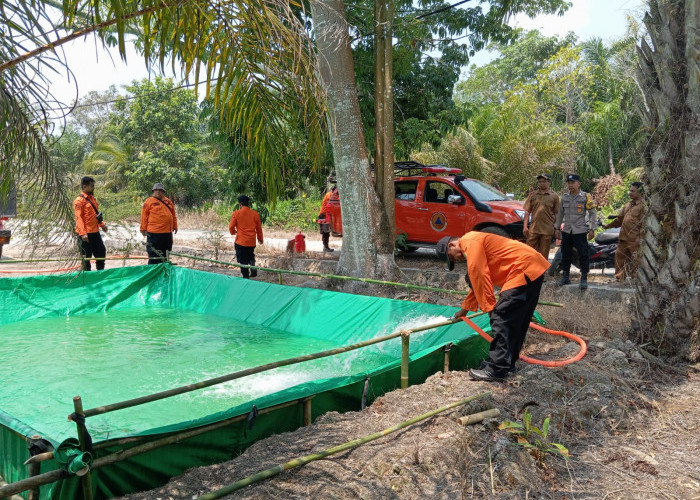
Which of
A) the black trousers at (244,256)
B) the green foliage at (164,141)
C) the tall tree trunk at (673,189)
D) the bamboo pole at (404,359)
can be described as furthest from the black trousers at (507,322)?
the green foliage at (164,141)

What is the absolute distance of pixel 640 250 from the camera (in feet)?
18.2

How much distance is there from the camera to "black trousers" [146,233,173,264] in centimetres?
968

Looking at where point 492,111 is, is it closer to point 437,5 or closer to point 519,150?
point 519,150

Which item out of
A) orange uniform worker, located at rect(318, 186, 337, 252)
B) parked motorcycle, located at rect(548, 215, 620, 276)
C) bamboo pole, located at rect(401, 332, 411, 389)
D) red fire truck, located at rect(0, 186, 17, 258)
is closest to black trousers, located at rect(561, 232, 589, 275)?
parked motorcycle, located at rect(548, 215, 620, 276)

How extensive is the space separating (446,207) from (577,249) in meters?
3.21

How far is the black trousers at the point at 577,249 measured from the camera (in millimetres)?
7945

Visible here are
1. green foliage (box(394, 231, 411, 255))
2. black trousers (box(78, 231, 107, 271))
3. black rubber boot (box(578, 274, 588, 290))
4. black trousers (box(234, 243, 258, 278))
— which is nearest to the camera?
black rubber boot (box(578, 274, 588, 290))

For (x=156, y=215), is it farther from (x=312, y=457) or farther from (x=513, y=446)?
(x=513, y=446)

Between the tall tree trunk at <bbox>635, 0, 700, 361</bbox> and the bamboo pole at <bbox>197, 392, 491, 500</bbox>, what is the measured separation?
2.51 meters

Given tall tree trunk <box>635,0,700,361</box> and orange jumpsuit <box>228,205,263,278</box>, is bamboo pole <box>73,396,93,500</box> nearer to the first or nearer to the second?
tall tree trunk <box>635,0,700,361</box>

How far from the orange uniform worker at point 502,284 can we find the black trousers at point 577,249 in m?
3.54

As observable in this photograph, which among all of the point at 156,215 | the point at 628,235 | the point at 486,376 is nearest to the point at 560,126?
the point at 628,235

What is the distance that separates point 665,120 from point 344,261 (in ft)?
17.1

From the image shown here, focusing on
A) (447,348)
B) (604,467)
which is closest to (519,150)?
(447,348)
